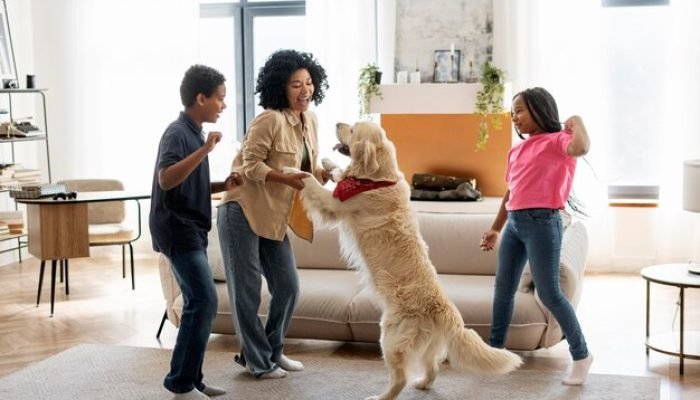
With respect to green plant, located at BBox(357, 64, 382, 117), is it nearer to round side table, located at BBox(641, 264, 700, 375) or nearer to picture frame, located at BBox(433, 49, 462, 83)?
picture frame, located at BBox(433, 49, 462, 83)

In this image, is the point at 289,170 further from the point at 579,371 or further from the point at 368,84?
the point at 368,84

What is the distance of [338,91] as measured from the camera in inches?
283

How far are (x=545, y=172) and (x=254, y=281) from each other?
1.24m

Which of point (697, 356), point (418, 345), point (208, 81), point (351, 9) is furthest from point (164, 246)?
point (351, 9)

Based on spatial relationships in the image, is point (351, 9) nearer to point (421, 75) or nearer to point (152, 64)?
point (421, 75)

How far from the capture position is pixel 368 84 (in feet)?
21.7

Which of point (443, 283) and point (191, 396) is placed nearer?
point (191, 396)

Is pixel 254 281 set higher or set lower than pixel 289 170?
lower

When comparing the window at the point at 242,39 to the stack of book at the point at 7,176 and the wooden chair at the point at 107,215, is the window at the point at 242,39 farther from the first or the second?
the stack of book at the point at 7,176

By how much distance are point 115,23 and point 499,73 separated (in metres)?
3.14

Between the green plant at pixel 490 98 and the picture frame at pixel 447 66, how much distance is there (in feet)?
1.04

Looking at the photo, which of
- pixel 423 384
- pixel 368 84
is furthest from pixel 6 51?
pixel 423 384

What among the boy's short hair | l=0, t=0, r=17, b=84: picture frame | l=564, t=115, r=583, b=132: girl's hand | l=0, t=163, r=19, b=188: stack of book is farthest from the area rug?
l=0, t=0, r=17, b=84: picture frame

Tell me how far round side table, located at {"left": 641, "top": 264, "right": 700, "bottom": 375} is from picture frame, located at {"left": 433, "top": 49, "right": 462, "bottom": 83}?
2751 millimetres
